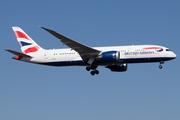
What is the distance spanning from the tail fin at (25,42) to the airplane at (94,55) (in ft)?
2.91

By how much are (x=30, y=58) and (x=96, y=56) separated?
10.4 m

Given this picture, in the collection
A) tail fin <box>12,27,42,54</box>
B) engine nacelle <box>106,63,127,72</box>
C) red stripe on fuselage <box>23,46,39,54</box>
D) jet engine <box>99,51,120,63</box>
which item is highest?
tail fin <box>12,27,42,54</box>

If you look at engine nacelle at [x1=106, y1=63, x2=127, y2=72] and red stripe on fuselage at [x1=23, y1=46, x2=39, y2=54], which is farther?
engine nacelle at [x1=106, y1=63, x2=127, y2=72]

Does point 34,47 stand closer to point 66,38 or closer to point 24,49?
point 24,49

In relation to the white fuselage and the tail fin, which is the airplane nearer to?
the white fuselage

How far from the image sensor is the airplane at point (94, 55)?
134 feet

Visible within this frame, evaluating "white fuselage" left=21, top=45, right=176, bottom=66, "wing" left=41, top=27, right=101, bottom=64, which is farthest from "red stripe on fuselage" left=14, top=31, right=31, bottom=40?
"wing" left=41, top=27, right=101, bottom=64

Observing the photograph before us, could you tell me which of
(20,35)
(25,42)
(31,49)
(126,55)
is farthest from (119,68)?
(20,35)

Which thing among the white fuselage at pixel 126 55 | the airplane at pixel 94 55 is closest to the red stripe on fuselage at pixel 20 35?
the airplane at pixel 94 55

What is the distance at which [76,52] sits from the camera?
43594 millimetres

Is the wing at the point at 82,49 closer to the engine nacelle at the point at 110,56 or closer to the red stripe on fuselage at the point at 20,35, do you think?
the engine nacelle at the point at 110,56

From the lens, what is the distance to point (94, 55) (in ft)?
137

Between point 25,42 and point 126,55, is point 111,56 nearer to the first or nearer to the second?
point 126,55

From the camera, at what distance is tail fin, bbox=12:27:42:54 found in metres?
46.9
